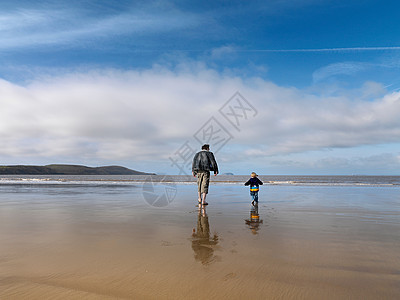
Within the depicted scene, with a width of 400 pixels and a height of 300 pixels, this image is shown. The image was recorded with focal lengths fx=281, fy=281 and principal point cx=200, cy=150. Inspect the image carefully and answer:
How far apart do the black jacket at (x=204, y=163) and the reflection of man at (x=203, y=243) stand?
443cm

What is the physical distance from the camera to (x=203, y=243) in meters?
4.91

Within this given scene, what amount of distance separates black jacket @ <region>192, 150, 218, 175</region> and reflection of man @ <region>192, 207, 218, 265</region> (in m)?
4.43

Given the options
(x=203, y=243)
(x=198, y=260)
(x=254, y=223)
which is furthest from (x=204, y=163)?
(x=198, y=260)

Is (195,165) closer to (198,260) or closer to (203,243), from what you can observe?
(203,243)

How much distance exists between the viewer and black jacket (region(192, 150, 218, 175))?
11148 millimetres

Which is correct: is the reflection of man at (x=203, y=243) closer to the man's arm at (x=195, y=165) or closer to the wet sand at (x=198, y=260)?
the wet sand at (x=198, y=260)

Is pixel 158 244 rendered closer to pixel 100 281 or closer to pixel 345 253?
pixel 100 281

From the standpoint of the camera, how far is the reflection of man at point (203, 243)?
405 cm

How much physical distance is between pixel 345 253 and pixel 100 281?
3574 mm

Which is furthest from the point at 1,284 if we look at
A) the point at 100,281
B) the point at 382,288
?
the point at 382,288

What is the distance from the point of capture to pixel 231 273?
340 cm

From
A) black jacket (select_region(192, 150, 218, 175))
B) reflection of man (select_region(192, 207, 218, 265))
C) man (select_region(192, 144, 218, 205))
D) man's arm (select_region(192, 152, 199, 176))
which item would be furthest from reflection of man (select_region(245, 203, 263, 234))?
man's arm (select_region(192, 152, 199, 176))

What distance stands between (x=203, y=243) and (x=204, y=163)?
6.37 metres

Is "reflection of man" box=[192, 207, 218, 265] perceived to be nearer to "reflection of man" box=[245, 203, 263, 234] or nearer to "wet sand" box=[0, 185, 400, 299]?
"wet sand" box=[0, 185, 400, 299]
